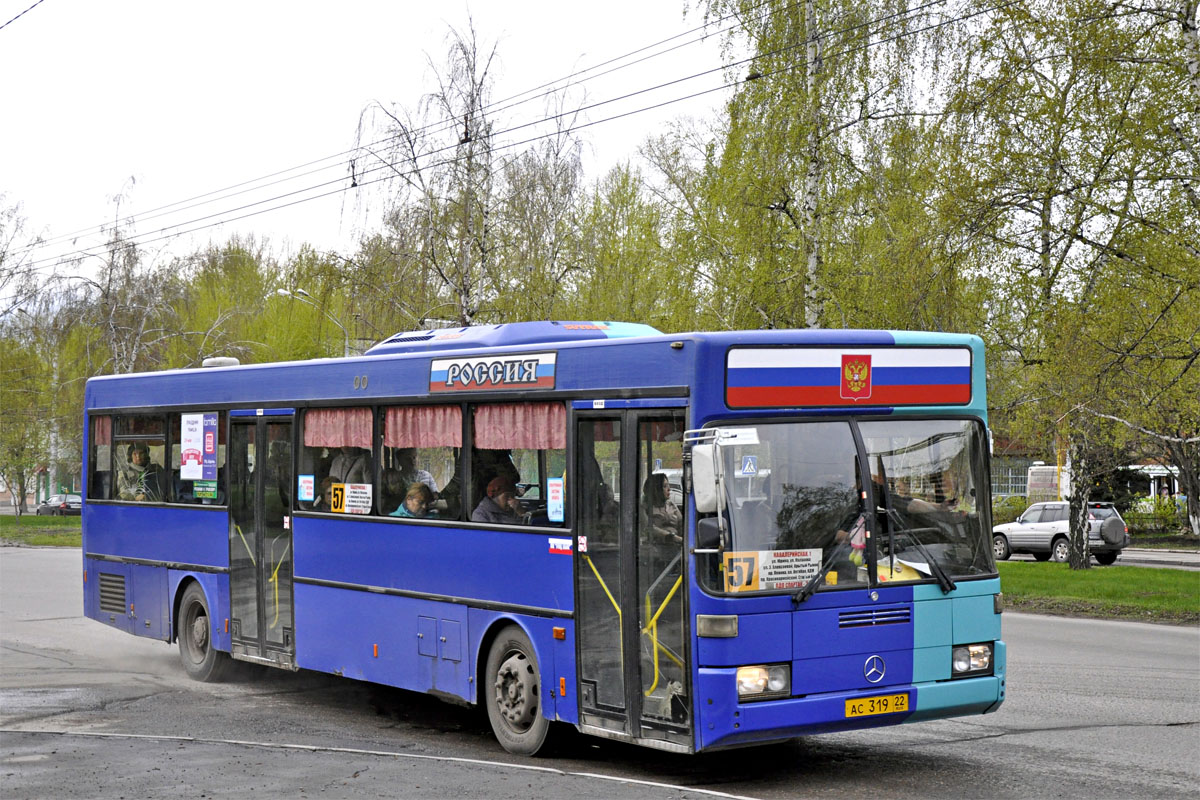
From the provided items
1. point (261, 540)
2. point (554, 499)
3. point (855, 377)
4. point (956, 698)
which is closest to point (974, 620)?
point (956, 698)

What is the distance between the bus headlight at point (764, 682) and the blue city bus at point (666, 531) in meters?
0.01

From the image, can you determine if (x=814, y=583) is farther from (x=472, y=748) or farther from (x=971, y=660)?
(x=472, y=748)

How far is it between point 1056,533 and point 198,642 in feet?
97.0

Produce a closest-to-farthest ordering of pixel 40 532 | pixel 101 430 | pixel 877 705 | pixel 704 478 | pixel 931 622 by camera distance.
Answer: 1. pixel 704 478
2. pixel 877 705
3. pixel 931 622
4. pixel 101 430
5. pixel 40 532

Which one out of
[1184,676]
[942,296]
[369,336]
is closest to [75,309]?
[369,336]

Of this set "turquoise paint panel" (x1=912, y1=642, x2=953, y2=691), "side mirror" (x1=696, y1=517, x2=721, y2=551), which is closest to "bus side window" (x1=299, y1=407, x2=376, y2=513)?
"side mirror" (x1=696, y1=517, x2=721, y2=551)

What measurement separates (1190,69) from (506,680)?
13.2m

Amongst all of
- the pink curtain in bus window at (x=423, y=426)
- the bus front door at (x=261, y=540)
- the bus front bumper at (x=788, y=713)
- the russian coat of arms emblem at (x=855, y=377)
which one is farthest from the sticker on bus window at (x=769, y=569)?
the bus front door at (x=261, y=540)

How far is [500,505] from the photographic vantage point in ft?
32.2

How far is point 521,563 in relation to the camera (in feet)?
31.2

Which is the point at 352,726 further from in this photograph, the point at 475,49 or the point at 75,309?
the point at 75,309

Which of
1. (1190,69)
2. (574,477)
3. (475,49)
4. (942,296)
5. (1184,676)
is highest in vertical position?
(475,49)

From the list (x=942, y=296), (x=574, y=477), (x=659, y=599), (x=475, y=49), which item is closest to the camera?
(x=659, y=599)

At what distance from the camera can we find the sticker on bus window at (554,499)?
923 cm
